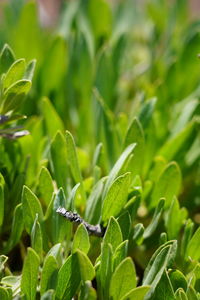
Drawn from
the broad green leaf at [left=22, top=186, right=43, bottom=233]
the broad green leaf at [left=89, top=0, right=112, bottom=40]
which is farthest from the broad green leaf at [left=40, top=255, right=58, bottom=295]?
the broad green leaf at [left=89, top=0, right=112, bottom=40]

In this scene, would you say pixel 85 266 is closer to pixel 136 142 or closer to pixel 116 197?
pixel 116 197

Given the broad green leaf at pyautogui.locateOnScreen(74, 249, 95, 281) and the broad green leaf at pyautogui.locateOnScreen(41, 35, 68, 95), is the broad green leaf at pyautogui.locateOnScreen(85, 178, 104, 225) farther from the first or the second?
the broad green leaf at pyautogui.locateOnScreen(41, 35, 68, 95)

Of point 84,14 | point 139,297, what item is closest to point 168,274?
point 139,297

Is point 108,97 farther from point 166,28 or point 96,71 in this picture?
point 166,28

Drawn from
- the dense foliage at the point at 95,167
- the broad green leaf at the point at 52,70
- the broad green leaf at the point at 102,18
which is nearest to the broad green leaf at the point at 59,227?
the dense foliage at the point at 95,167

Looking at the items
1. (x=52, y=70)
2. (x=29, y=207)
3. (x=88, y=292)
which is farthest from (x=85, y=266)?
(x=52, y=70)
